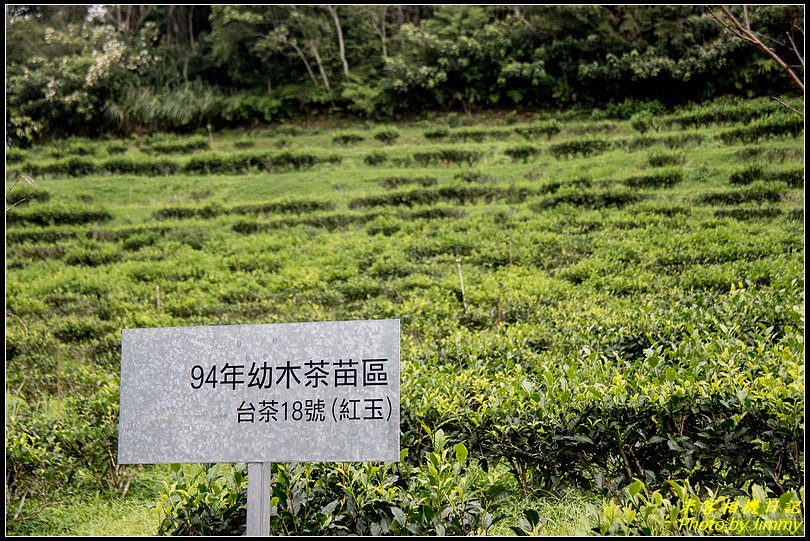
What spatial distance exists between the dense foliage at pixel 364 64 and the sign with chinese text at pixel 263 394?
17.7m

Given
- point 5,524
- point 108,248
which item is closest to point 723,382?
point 5,524

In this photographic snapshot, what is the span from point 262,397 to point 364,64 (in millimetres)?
23572

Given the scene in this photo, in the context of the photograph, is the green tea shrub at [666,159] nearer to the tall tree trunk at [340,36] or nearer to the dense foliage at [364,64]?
the dense foliage at [364,64]

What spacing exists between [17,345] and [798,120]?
16363 millimetres

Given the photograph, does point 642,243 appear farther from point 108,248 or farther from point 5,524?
point 108,248

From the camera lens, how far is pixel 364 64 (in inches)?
992

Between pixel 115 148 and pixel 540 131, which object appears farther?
pixel 115 148

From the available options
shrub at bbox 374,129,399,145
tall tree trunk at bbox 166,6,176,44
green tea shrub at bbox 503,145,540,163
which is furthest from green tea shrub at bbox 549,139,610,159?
tall tree trunk at bbox 166,6,176,44

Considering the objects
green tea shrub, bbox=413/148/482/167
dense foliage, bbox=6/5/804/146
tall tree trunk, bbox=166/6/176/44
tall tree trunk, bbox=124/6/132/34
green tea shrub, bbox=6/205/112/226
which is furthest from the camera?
tall tree trunk, bbox=166/6/176/44

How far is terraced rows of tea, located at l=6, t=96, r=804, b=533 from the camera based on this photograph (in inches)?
150

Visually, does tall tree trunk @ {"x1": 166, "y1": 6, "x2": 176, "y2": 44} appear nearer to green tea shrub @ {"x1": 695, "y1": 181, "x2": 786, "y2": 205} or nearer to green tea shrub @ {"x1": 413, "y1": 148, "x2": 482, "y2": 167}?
green tea shrub @ {"x1": 413, "y1": 148, "x2": 482, "y2": 167}

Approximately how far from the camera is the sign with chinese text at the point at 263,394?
122 inches

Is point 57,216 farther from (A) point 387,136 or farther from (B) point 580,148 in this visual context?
(B) point 580,148

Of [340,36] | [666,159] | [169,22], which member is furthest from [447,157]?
[169,22]
